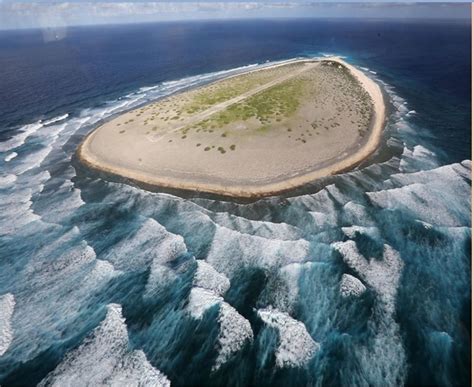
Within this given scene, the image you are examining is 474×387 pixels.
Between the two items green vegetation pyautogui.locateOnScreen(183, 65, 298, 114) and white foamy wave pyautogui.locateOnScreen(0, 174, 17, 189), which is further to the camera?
green vegetation pyautogui.locateOnScreen(183, 65, 298, 114)

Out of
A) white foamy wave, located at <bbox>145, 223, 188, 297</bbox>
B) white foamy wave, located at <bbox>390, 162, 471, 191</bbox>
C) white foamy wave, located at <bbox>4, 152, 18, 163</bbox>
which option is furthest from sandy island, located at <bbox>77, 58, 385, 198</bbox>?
white foamy wave, located at <bbox>4, 152, 18, 163</bbox>

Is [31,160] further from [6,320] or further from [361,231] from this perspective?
[361,231]

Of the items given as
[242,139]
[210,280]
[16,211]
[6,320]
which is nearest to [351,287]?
[210,280]

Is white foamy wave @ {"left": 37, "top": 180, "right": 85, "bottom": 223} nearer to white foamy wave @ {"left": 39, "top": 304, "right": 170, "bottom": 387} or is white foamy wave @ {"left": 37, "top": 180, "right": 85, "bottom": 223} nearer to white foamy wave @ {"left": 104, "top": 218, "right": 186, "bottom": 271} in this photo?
white foamy wave @ {"left": 104, "top": 218, "right": 186, "bottom": 271}

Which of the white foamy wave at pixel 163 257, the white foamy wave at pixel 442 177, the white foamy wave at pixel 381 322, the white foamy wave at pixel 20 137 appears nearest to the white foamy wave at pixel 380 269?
the white foamy wave at pixel 381 322

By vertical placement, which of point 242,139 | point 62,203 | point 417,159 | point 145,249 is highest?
point 242,139

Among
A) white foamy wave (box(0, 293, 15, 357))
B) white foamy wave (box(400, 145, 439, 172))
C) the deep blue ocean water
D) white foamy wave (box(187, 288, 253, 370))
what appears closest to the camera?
the deep blue ocean water
